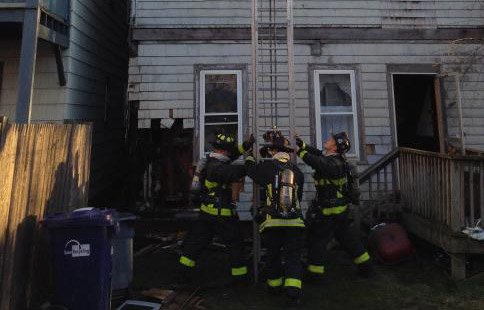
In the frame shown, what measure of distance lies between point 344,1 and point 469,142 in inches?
147

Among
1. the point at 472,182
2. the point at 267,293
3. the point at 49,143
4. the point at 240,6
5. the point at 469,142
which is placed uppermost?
the point at 240,6

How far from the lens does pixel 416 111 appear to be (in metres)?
10.1

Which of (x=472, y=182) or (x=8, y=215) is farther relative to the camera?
(x=472, y=182)

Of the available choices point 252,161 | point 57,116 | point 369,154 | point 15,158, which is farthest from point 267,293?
point 57,116

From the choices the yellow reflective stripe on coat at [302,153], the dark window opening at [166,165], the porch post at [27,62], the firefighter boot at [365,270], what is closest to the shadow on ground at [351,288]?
the firefighter boot at [365,270]

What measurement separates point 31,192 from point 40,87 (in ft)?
Answer: 12.0

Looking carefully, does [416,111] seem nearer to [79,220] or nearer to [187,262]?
[187,262]

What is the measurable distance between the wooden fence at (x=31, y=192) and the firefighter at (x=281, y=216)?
2.15 meters

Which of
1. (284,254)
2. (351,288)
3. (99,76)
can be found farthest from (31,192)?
(99,76)

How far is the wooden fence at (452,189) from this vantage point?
542cm

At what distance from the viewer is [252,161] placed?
17.5ft

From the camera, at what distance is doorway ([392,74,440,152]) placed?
934cm

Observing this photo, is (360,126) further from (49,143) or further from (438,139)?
(49,143)

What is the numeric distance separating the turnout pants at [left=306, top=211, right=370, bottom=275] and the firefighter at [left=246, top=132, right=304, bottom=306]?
53cm
